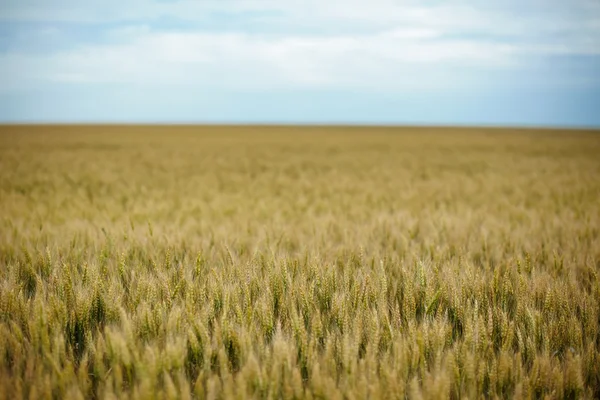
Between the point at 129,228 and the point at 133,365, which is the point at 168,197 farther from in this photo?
the point at 133,365

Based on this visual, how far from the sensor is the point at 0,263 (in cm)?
275

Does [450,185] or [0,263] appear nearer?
[0,263]

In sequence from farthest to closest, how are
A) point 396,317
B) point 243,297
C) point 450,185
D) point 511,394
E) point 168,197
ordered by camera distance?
point 450,185
point 168,197
point 243,297
point 396,317
point 511,394

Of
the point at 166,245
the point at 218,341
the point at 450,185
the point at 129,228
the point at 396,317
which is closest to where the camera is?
the point at 218,341

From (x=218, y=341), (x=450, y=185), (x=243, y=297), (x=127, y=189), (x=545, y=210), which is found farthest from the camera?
(x=450, y=185)

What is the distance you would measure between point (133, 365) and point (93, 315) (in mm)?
512

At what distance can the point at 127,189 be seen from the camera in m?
5.98

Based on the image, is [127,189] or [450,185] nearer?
[127,189]

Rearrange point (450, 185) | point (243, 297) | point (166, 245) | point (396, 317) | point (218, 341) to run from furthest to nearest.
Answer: point (450, 185), point (166, 245), point (243, 297), point (396, 317), point (218, 341)

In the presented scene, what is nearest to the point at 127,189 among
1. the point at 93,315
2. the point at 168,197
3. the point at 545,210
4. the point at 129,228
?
the point at 168,197

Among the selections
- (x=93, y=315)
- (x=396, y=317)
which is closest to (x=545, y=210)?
(x=396, y=317)

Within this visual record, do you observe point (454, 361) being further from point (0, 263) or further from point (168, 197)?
point (168, 197)

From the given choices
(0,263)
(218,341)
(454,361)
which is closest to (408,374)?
(454,361)

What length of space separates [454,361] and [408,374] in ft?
0.54
